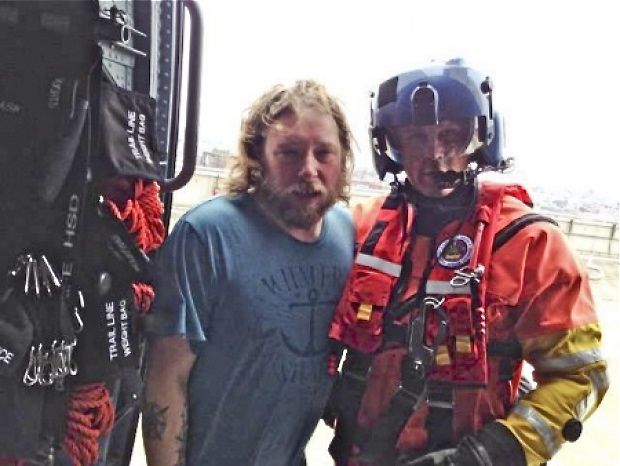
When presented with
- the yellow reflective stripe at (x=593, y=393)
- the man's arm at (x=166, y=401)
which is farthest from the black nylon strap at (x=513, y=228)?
the man's arm at (x=166, y=401)

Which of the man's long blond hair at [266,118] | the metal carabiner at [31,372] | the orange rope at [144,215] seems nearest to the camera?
the metal carabiner at [31,372]

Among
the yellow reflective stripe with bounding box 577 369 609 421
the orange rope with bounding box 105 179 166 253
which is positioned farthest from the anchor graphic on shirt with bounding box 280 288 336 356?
the yellow reflective stripe with bounding box 577 369 609 421

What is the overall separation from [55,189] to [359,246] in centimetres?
77

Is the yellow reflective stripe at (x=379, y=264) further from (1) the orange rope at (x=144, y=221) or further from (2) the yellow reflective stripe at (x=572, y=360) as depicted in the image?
(1) the orange rope at (x=144, y=221)

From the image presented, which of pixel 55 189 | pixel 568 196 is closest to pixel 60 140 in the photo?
pixel 55 189

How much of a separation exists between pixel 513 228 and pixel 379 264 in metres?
0.32

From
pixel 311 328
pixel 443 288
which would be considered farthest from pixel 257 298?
pixel 443 288

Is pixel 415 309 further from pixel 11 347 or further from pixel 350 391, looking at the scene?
pixel 11 347

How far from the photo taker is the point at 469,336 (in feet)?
4.30

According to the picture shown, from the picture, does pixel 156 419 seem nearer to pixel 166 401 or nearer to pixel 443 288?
pixel 166 401

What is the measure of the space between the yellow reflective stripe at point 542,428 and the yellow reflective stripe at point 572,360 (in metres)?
0.10

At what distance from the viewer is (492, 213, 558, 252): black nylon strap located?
54.1 inches

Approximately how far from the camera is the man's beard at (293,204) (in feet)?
4.76

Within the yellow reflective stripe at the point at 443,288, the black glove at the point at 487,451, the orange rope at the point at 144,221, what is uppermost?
the orange rope at the point at 144,221
